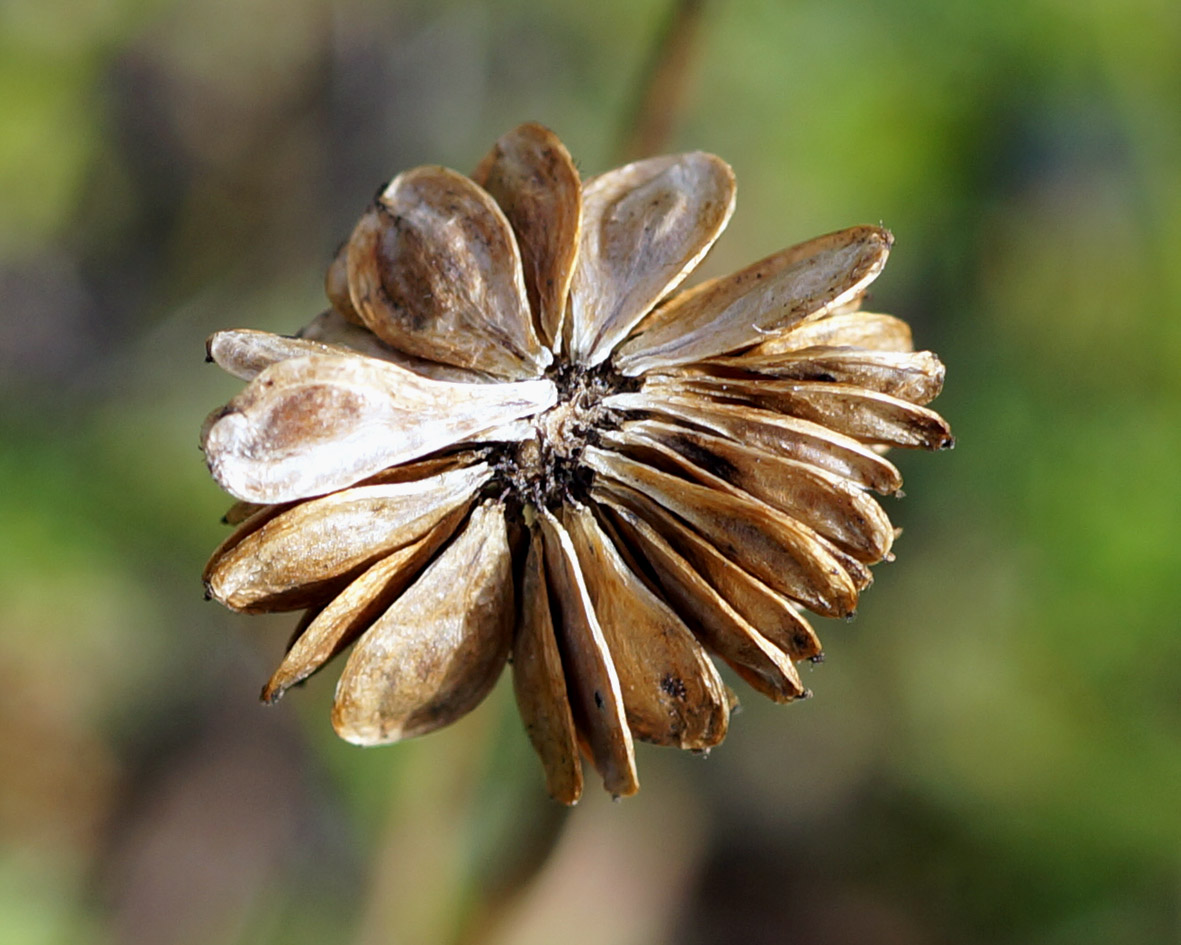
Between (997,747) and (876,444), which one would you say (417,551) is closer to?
(876,444)

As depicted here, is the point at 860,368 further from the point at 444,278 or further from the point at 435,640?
the point at 435,640

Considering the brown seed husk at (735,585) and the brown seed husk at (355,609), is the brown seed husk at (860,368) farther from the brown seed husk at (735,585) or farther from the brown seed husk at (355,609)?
the brown seed husk at (355,609)

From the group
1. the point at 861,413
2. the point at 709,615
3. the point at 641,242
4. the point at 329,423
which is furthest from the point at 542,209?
the point at 709,615

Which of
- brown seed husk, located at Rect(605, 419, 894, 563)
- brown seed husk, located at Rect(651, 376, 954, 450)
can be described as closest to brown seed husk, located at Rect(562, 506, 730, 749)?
brown seed husk, located at Rect(605, 419, 894, 563)

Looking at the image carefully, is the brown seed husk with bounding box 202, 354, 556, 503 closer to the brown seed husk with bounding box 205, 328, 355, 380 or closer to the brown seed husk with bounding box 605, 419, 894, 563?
the brown seed husk with bounding box 205, 328, 355, 380

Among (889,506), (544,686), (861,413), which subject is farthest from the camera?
(889,506)

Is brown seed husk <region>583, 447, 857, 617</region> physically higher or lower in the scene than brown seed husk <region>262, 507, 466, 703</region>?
lower

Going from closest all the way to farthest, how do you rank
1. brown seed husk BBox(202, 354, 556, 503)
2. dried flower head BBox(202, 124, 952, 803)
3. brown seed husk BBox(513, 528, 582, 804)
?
brown seed husk BBox(202, 354, 556, 503) < dried flower head BBox(202, 124, 952, 803) < brown seed husk BBox(513, 528, 582, 804)

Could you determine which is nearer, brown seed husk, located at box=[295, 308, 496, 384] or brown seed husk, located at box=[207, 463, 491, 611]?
brown seed husk, located at box=[207, 463, 491, 611]
